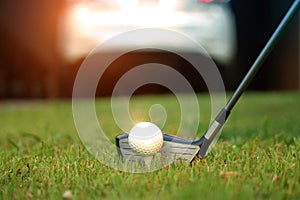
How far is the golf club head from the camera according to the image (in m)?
1.82

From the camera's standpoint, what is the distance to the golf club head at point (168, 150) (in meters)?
1.82

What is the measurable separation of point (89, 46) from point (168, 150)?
6724 millimetres

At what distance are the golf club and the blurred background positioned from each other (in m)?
6.34

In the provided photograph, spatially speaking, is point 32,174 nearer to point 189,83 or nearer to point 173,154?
point 173,154

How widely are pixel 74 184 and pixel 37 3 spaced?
8415 millimetres

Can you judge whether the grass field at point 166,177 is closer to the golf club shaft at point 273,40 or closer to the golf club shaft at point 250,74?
the golf club shaft at point 250,74

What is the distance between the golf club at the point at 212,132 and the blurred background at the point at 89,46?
6.34 meters

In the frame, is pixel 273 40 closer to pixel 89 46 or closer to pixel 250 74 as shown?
pixel 250 74

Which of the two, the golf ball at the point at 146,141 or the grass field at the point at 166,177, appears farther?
the golf ball at the point at 146,141

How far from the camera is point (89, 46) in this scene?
27.5 ft

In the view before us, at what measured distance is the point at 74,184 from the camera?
5.08 ft

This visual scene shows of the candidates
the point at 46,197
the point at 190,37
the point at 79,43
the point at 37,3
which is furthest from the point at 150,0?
the point at 46,197

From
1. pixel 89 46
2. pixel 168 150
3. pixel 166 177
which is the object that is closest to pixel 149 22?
pixel 89 46

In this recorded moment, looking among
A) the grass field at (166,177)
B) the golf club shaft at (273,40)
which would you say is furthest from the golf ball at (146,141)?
the golf club shaft at (273,40)
